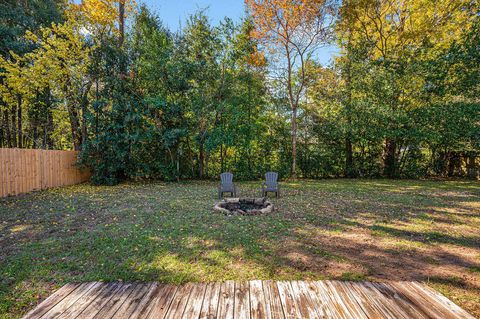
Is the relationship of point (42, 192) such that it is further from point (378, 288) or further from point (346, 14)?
point (346, 14)

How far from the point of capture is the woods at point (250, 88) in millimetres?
9211

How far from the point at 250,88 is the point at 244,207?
6929 millimetres

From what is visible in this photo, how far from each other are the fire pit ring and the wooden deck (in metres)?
2.65

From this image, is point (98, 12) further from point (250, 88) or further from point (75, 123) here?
point (250, 88)

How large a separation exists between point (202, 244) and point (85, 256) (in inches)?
56.0

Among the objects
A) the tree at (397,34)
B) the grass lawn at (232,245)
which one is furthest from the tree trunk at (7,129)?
the tree at (397,34)

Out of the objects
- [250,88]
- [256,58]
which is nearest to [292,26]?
[256,58]

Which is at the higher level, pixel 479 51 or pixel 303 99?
pixel 479 51

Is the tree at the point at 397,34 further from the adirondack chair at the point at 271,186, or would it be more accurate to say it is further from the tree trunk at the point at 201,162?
the tree trunk at the point at 201,162

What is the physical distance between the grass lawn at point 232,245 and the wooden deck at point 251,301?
21 centimetres

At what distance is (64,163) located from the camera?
29.1ft

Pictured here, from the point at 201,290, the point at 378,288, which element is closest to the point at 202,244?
the point at 201,290

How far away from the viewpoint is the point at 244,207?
17.7 ft

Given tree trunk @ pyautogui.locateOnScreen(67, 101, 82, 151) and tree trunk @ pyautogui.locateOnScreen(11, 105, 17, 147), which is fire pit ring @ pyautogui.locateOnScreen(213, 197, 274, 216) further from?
tree trunk @ pyautogui.locateOnScreen(11, 105, 17, 147)
